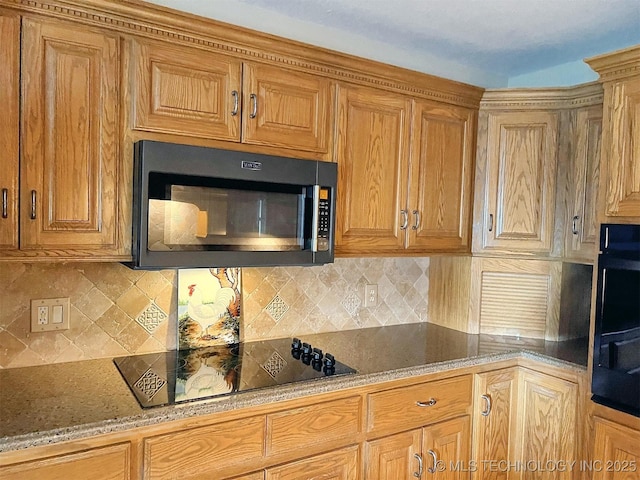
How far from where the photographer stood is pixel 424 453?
2.00 metres

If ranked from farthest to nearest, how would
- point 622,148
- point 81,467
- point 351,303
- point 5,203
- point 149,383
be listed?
point 351,303, point 622,148, point 149,383, point 5,203, point 81,467

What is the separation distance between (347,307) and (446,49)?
1.41 m

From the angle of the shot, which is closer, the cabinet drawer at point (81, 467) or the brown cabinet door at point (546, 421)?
the cabinet drawer at point (81, 467)

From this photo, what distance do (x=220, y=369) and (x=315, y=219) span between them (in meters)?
0.67

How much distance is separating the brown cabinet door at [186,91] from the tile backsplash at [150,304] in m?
0.62

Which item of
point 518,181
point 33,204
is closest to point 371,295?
point 518,181

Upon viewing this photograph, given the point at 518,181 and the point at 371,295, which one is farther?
the point at 371,295

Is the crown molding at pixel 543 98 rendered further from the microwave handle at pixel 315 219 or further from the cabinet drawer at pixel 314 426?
the cabinet drawer at pixel 314 426

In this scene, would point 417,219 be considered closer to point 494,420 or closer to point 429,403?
point 429,403

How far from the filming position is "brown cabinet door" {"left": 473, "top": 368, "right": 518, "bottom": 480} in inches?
85.0

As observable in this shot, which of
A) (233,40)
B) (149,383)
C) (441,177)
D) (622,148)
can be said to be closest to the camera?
(149,383)

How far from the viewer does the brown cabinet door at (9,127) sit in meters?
1.44

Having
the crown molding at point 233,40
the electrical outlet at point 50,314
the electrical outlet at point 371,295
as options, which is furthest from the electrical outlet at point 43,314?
the electrical outlet at point 371,295

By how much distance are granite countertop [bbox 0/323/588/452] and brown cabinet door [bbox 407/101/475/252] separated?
48cm
